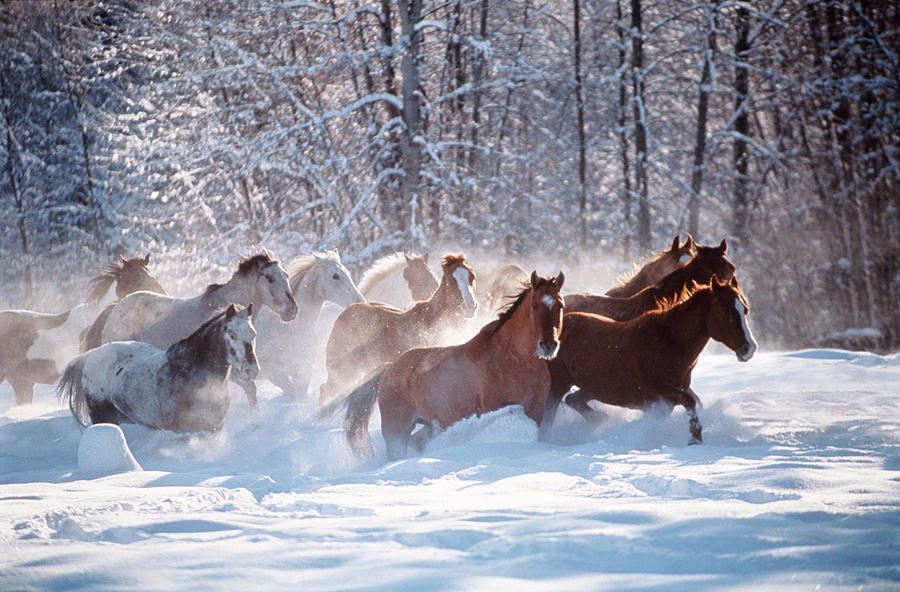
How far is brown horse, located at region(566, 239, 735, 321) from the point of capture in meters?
6.88

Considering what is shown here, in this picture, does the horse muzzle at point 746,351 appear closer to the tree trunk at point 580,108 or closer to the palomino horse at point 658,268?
the palomino horse at point 658,268

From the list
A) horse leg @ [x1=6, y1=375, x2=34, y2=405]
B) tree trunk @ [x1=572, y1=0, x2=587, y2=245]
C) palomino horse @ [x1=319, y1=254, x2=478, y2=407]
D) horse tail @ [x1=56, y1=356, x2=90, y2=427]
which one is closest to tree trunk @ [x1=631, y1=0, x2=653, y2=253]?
tree trunk @ [x1=572, y1=0, x2=587, y2=245]

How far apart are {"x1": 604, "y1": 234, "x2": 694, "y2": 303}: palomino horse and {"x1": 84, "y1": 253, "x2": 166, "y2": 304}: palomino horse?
5501mm

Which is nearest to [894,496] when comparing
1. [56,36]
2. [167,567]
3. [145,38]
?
[167,567]

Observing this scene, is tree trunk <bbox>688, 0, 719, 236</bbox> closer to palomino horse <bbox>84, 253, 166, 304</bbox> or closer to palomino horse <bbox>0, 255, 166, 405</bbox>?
palomino horse <bbox>84, 253, 166, 304</bbox>

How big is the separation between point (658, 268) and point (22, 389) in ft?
25.1

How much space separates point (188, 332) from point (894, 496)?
20.4 ft

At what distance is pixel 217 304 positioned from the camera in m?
7.96

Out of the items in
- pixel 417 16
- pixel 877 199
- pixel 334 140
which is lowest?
pixel 877 199

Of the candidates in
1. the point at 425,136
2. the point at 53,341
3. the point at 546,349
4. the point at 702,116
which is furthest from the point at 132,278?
the point at 702,116

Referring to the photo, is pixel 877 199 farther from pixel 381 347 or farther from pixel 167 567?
pixel 167 567

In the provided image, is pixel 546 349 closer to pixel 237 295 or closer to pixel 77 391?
pixel 237 295

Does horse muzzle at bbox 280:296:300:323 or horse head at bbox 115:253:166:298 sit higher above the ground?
horse head at bbox 115:253:166:298

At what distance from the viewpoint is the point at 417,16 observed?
14.4 metres
